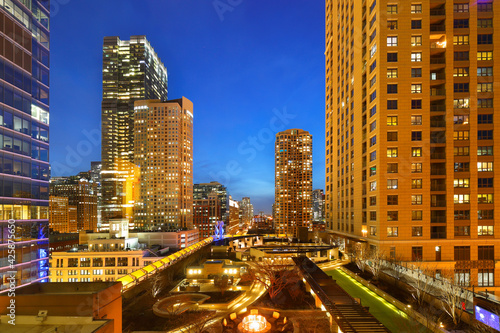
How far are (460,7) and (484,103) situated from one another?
18.9 metres

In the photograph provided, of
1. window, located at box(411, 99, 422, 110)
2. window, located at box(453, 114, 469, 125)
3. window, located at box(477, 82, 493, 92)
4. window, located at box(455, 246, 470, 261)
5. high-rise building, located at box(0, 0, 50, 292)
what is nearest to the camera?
high-rise building, located at box(0, 0, 50, 292)

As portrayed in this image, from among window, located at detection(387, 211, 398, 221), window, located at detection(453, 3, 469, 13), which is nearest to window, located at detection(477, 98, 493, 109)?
window, located at detection(453, 3, 469, 13)

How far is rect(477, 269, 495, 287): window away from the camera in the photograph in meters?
49.9

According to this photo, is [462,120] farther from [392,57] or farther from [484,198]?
[392,57]

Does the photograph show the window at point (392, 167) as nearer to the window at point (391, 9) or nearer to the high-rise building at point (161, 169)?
the window at point (391, 9)

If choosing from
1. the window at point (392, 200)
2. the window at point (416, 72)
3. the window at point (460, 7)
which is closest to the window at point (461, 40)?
the window at point (460, 7)

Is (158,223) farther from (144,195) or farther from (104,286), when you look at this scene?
(104,286)

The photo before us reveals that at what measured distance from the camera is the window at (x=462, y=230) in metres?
51.1

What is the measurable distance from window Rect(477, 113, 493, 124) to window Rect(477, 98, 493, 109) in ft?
5.38

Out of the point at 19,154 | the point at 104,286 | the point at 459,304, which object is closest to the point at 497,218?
the point at 459,304

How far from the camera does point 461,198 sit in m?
51.2

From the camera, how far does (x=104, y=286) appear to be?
1717 centimetres

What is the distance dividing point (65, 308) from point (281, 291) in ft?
96.1

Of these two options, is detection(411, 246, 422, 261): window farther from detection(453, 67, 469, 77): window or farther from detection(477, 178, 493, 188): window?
detection(453, 67, 469, 77): window
